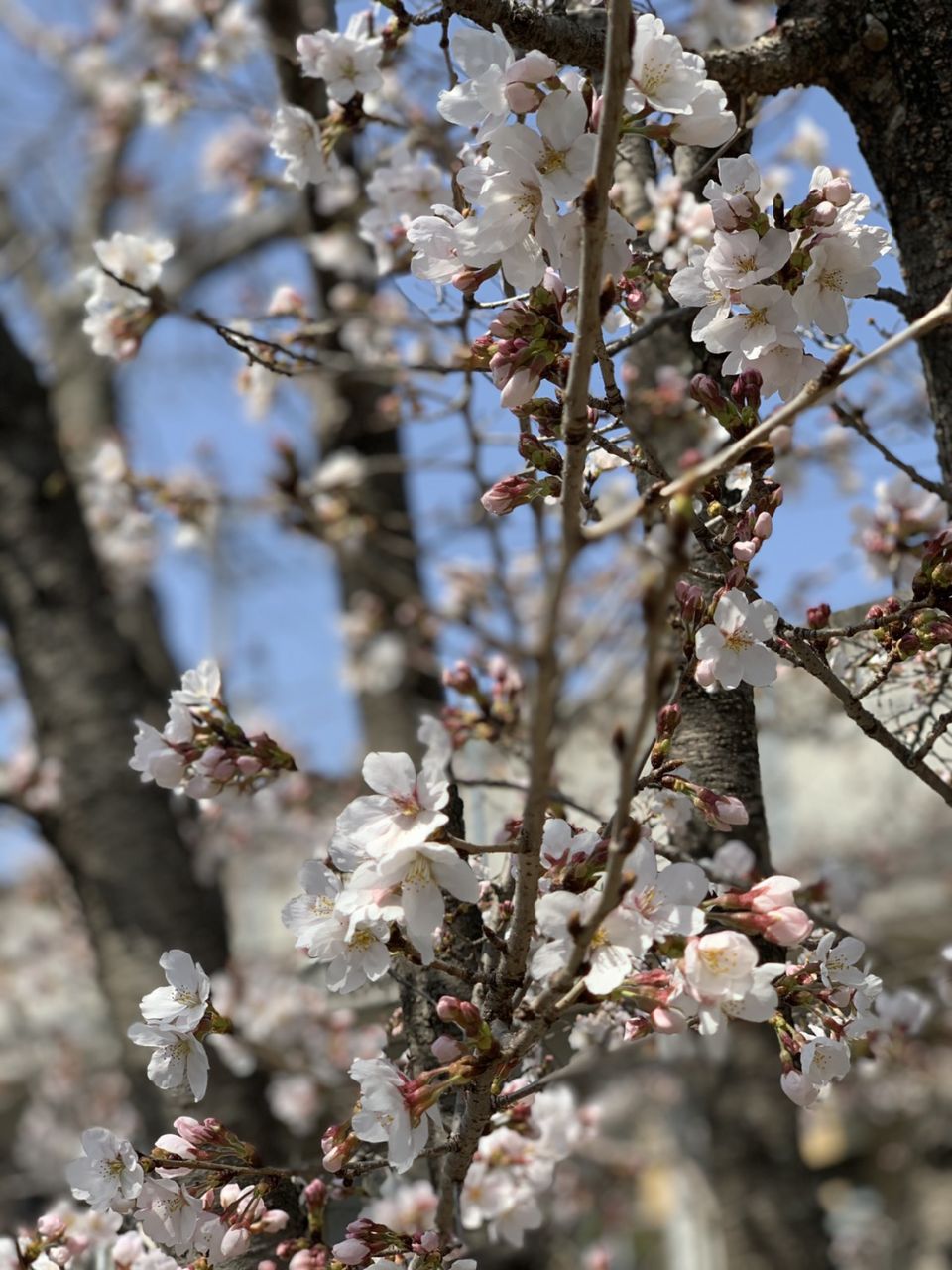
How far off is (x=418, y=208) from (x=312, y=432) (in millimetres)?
2973

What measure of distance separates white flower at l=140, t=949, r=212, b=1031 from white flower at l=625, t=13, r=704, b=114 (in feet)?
3.23

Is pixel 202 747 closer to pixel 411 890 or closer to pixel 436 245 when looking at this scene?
pixel 411 890

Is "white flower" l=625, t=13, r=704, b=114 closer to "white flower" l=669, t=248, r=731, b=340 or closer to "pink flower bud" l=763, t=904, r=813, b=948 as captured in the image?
"white flower" l=669, t=248, r=731, b=340

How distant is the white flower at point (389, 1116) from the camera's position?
3.36 ft

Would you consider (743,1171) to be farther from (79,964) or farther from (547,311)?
(79,964)

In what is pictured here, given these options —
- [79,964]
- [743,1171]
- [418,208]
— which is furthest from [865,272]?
[79,964]

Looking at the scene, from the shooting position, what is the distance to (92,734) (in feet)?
9.55

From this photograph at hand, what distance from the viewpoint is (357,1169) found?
1.21 meters

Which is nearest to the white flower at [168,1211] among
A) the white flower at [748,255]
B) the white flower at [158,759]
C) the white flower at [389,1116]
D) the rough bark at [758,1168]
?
the white flower at [389,1116]

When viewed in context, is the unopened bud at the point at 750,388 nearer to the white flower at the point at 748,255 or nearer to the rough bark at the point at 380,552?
the white flower at the point at 748,255

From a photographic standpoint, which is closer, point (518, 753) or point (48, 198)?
point (518, 753)

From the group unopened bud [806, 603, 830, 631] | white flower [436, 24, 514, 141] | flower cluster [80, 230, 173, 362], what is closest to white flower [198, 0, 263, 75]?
flower cluster [80, 230, 173, 362]

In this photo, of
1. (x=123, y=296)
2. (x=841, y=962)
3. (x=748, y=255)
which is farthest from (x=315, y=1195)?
(x=123, y=296)

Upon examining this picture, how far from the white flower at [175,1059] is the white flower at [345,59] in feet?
4.26
